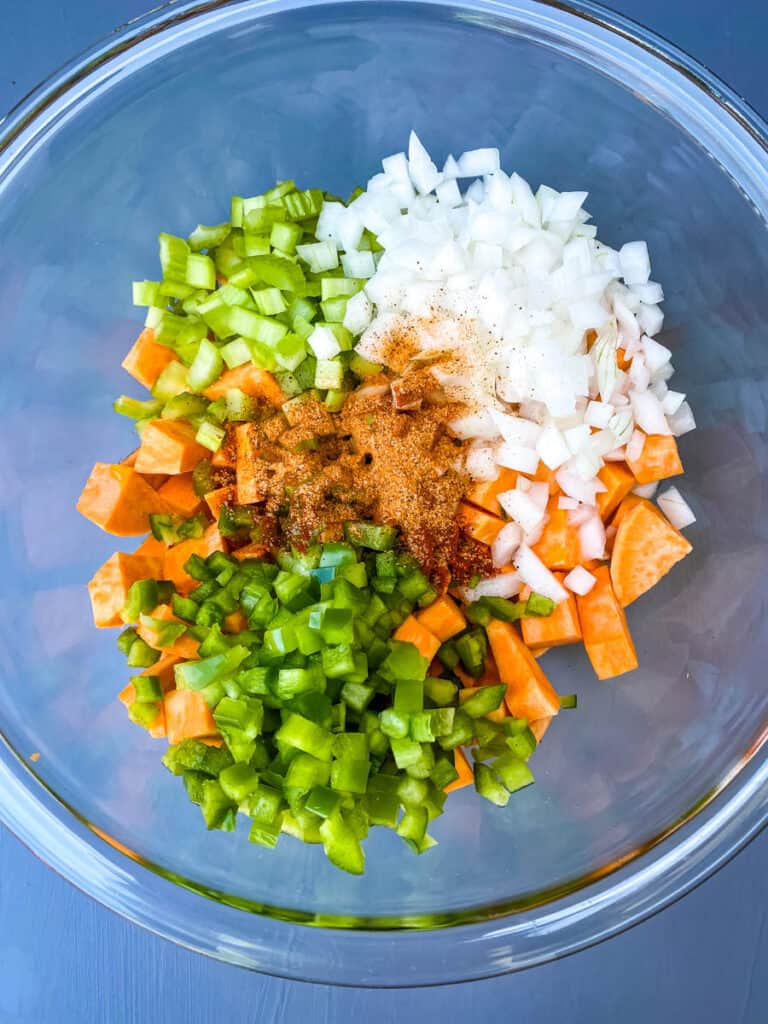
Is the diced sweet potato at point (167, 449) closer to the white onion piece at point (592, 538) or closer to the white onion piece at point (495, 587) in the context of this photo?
the white onion piece at point (495, 587)

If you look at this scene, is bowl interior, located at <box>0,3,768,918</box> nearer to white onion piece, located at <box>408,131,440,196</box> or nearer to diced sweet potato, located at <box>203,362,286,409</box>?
white onion piece, located at <box>408,131,440,196</box>

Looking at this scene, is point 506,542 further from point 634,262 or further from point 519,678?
point 634,262

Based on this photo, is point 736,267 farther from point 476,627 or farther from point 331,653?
point 331,653

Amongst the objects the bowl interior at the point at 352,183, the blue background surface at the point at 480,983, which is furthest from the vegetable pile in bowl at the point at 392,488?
the blue background surface at the point at 480,983

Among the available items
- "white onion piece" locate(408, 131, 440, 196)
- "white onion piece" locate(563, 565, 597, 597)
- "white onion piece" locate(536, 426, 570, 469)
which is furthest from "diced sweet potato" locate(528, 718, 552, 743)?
"white onion piece" locate(408, 131, 440, 196)

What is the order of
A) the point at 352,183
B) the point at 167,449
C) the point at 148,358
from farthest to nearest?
the point at 352,183
the point at 148,358
the point at 167,449

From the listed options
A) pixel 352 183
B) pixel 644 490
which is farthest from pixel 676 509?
pixel 352 183
